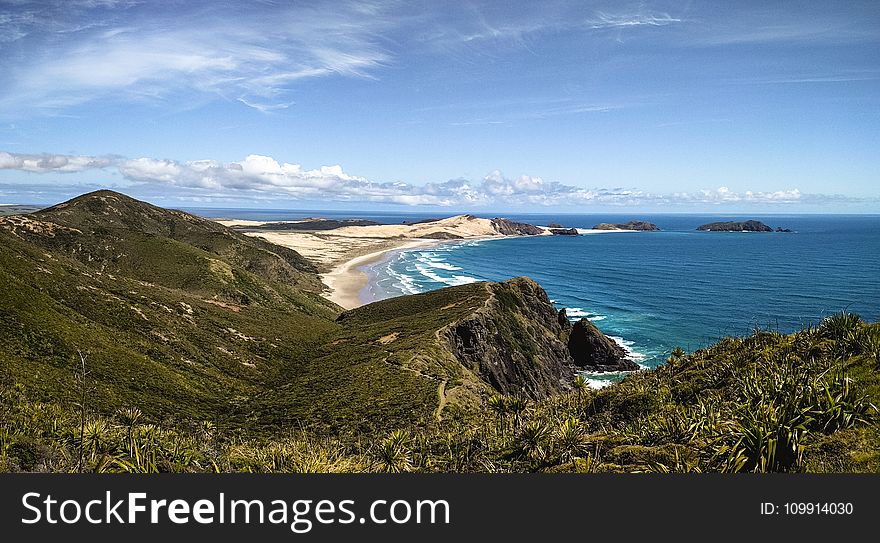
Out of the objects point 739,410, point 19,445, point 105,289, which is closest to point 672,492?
point 739,410

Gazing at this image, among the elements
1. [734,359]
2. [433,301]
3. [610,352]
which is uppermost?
[734,359]

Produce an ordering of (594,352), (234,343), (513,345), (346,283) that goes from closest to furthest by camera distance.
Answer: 1. (234,343)
2. (513,345)
3. (594,352)
4. (346,283)

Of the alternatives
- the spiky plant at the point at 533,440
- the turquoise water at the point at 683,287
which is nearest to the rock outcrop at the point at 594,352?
the turquoise water at the point at 683,287

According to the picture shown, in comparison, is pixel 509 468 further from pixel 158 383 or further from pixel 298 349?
pixel 298 349

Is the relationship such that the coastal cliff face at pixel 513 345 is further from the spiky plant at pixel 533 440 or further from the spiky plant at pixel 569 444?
the spiky plant at pixel 569 444

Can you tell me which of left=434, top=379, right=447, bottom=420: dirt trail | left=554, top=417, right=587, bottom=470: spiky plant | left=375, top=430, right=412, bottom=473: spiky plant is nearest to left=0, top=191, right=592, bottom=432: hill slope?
left=434, top=379, right=447, bottom=420: dirt trail

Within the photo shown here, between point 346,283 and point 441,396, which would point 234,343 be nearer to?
point 441,396

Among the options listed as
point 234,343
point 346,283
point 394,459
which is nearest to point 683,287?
point 346,283

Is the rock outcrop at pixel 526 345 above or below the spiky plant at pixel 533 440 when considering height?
below

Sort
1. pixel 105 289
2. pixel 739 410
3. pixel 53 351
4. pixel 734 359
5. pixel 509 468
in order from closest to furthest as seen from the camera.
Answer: pixel 739 410
pixel 509 468
pixel 734 359
pixel 53 351
pixel 105 289
